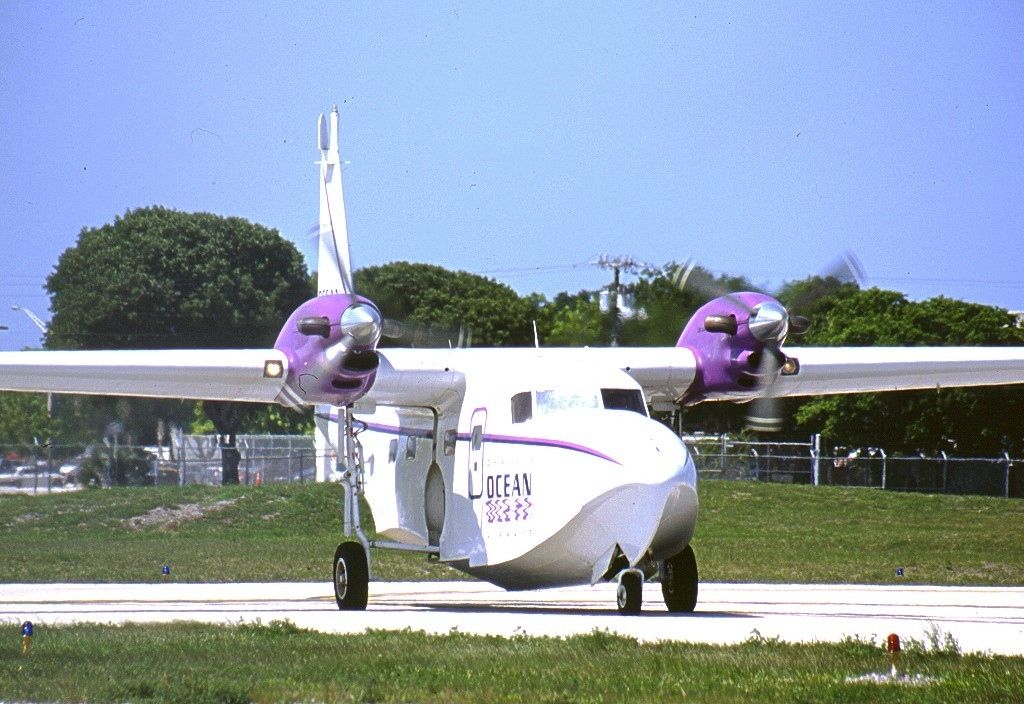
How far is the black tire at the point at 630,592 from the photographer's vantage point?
15.3 metres

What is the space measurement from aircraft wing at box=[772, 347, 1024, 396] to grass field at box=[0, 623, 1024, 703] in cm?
848

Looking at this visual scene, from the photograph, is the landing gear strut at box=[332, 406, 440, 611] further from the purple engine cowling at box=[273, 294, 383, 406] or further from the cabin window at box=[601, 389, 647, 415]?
the cabin window at box=[601, 389, 647, 415]

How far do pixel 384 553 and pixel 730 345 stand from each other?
47.8 feet

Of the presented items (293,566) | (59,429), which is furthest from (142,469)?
(293,566)

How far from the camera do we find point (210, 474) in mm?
56406

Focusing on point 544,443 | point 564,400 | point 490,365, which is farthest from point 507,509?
point 490,365

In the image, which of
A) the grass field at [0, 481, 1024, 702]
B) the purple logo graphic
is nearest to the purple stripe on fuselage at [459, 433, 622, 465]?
the purple logo graphic

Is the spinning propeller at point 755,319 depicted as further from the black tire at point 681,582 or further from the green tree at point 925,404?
the green tree at point 925,404

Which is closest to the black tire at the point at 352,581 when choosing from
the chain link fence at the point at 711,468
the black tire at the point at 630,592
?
the black tire at the point at 630,592

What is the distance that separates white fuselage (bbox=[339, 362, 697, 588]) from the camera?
48.9 feet

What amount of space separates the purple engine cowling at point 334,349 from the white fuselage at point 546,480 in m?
1.46

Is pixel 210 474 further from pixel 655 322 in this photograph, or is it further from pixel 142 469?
pixel 655 322

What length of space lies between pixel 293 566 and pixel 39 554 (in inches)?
229

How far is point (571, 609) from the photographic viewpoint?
58.2 ft
